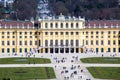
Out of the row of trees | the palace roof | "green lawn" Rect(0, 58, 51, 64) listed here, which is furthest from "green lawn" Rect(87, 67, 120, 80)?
the row of trees

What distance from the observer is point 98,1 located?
541ft

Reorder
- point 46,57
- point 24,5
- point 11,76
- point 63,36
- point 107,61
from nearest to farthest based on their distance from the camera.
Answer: point 11,76, point 107,61, point 46,57, point 63,36, point 24,5

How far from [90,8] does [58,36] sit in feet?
191

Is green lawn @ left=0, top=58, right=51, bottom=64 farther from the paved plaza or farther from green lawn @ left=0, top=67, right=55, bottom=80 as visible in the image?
green lawn @ left=0, top=67, right=55, bottom=80

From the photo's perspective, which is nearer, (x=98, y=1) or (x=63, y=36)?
(x=63, y=36)

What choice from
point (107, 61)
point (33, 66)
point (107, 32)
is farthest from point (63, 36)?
point (33, 66)

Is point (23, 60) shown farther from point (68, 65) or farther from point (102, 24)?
point (102, 24)

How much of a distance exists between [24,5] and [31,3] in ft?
31.3

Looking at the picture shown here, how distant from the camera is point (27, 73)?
233 ft

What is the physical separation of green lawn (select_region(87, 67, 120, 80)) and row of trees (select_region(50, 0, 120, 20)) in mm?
67695

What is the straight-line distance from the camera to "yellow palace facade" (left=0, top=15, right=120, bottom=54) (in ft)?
334

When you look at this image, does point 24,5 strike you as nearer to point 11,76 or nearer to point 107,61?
point 107,61

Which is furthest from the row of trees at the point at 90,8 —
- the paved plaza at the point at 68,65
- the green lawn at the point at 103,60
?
the green lawn at the point at 103,60

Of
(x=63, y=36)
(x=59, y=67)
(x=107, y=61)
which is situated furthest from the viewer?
(x=63, y=36)
